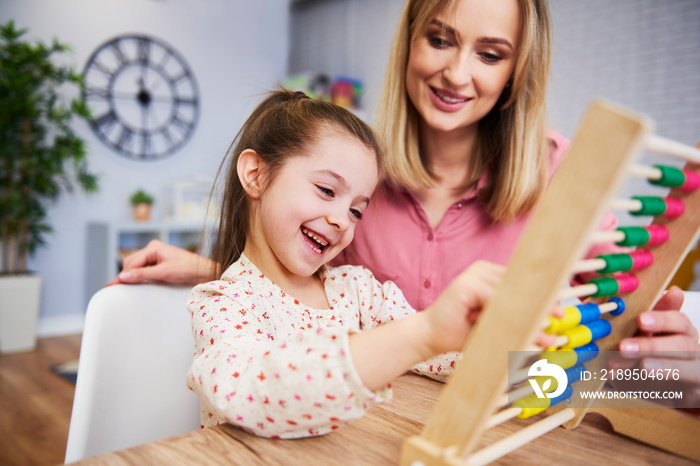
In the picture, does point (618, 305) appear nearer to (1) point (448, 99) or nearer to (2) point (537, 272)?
(2) point (537, 272)

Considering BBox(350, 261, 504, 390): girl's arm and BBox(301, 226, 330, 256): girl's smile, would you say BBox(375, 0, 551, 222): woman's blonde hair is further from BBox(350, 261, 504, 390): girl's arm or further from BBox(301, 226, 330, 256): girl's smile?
BBox(350, 261, 504, 390): girl's arm

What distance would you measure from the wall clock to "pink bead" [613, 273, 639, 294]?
173 inches

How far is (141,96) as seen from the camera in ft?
14.8

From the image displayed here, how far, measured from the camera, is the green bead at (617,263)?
0.74 meters

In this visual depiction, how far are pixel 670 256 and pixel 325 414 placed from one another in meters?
0.59

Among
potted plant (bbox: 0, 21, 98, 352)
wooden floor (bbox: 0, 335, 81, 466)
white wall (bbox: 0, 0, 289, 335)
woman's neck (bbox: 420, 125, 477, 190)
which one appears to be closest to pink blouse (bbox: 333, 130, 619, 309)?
woman's neck (bbox: 420, 125, 477, 190)

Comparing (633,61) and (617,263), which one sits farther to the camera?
(633,61)

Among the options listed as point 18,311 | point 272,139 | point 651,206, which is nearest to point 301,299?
point 272,139

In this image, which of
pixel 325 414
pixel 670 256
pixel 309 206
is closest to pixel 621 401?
pixel 670 256

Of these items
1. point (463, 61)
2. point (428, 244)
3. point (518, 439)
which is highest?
point (463, 61)

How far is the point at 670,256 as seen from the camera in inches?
30.9

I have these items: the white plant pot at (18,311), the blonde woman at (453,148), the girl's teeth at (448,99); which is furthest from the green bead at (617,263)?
the white plant pot at (18,311)

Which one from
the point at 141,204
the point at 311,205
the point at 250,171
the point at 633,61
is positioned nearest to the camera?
the point at 311,205

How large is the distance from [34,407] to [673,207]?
3.08 metres
